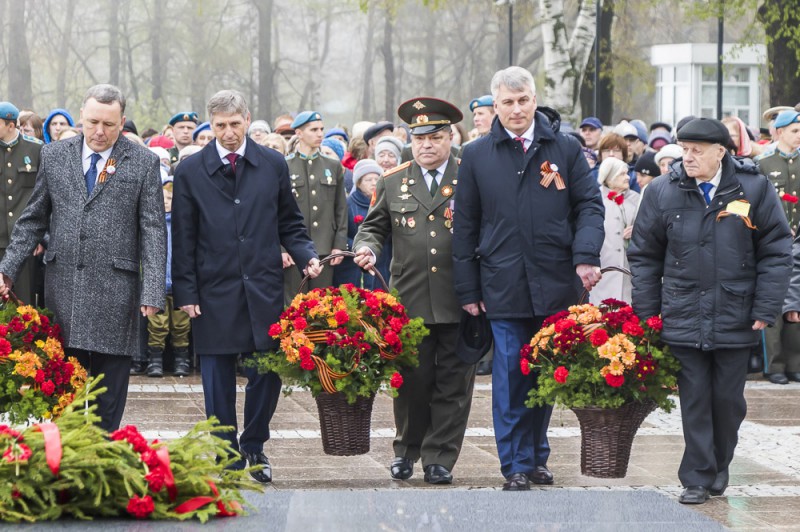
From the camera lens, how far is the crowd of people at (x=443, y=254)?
733 cm

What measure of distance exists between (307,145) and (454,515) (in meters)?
9.22

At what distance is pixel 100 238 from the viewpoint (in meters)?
7.29

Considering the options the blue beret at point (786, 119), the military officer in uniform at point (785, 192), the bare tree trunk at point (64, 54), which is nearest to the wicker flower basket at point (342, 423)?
the military officer in uniform at point (785, 192)

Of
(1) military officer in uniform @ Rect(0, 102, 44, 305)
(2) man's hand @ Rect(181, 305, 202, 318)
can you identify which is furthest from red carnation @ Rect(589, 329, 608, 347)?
(1) military officer in uniform @ Rect(0, 102, 44, 305)

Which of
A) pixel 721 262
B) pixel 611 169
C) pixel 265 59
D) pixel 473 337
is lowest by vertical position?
pixel 473 337

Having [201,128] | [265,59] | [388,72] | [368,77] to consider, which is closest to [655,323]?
[201,128]

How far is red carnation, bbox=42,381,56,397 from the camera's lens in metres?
6.84

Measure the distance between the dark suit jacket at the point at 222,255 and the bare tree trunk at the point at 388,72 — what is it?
31771 millimetres

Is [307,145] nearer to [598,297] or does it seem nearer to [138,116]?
[598,297]

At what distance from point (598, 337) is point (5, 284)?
2.97 metres

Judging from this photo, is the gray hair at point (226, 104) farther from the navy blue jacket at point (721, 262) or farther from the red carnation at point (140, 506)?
the red carnation at point (140, 506)

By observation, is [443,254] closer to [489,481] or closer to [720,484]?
[489,481]

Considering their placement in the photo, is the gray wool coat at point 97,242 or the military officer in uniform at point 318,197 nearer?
the gray wool coat at point 97,242

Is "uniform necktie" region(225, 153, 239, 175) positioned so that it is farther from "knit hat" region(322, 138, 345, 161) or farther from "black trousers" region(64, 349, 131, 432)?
"knit hat" region(322, 138, 345, 161)
